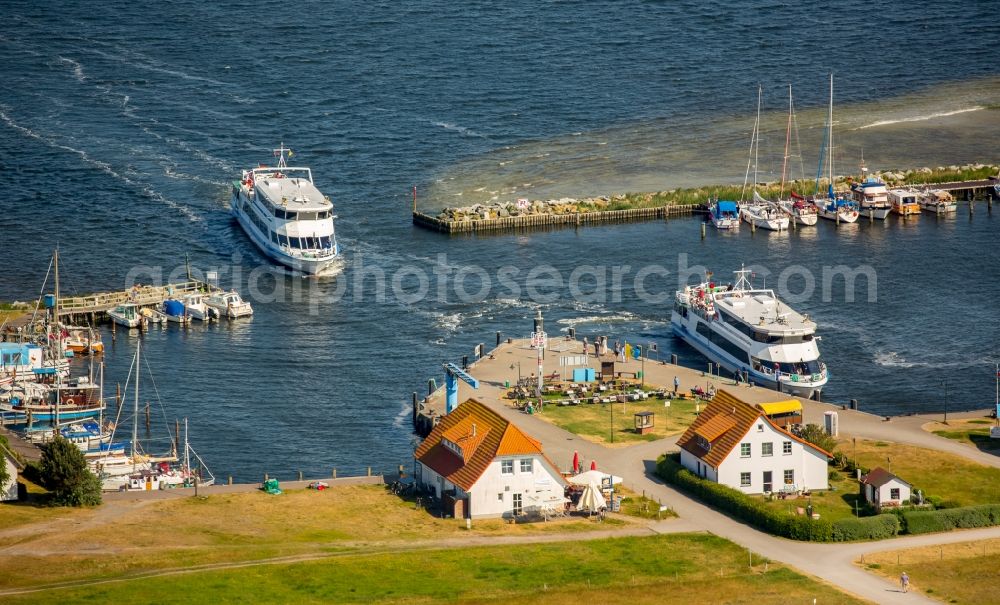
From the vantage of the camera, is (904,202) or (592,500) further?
(904,202)

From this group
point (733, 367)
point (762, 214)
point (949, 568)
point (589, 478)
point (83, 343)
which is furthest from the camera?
point (762, 214)

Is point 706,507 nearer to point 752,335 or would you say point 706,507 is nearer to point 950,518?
point 950,518

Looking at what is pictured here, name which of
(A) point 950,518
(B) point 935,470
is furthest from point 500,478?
(B) point 935,470

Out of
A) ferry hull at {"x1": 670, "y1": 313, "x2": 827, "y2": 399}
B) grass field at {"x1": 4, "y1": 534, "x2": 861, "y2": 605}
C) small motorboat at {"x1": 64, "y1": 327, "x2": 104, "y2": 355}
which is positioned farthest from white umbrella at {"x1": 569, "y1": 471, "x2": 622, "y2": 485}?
small motorboat at {"x1": 64, "y1": 327, "x2": 104, "y2": 355}

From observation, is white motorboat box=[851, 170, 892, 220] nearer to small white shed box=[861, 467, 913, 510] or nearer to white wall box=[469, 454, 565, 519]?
small white shed box=[861, 467, 913, 510]

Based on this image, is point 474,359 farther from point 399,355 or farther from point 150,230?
point 150,230

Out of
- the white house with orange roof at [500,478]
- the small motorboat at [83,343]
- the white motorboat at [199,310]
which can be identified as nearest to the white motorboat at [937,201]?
the white motorboat at [199,310]

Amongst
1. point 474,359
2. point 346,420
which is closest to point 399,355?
point 474,359

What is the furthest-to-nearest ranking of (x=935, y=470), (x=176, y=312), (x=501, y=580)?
(x=176, y=312), (x=935, y=470), (x=501, y=580)
